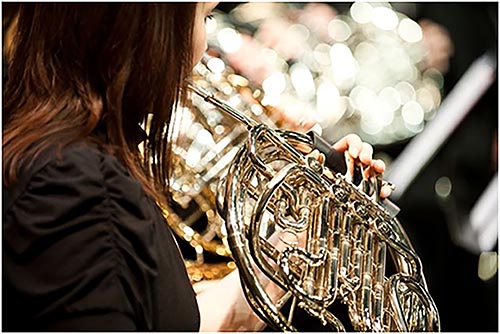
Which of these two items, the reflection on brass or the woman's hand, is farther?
the reflection on brass

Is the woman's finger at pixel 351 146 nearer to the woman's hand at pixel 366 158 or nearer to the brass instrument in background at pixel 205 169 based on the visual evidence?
the woman's hand at pixel 366 158

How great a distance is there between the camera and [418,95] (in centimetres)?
342

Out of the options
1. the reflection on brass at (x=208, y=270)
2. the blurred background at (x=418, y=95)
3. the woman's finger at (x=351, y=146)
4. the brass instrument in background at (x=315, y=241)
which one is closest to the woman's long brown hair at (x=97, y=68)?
the brass instrument in background at (x=315, y=241)

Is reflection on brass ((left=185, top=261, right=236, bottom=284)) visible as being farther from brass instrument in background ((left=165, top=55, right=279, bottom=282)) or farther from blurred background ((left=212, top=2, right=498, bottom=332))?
blurred background ((left=212, top=2, right=498, bottom=332))

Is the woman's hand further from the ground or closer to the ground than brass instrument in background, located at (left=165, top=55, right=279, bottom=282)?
further from the ground

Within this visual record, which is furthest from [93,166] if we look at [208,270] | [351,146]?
[208,270]

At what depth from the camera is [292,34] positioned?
3129 mm

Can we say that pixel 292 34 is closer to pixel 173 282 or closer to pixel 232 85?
pixel 232 85

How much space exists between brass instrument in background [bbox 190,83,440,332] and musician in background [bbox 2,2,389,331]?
0.14 metres

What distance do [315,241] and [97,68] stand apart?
43cm

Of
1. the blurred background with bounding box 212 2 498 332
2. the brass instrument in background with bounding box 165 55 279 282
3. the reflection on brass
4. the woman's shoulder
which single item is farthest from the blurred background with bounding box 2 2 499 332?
the woman's shoulder

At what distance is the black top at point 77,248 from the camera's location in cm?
113

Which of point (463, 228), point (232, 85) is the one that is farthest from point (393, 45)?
point (232, 85)

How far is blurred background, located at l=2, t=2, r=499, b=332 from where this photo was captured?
2967mm
